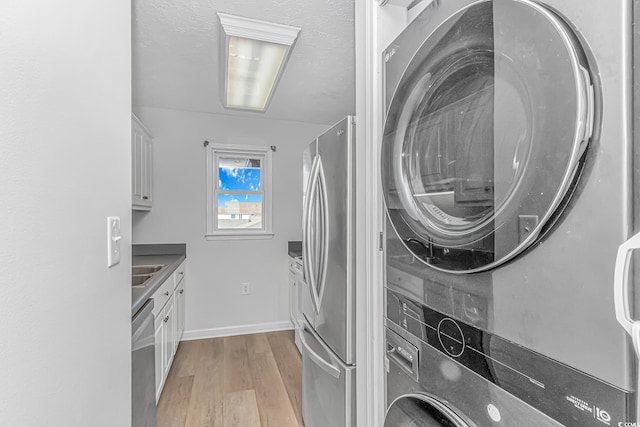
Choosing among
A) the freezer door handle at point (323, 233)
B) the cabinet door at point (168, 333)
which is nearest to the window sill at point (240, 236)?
the cabinet door at point (168, 333)

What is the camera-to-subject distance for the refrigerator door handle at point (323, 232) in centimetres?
154

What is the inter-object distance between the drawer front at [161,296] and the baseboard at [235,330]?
3.51ft

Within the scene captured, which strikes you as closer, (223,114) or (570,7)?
(570,7)

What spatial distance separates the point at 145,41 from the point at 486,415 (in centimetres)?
257

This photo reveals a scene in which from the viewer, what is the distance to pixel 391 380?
98 cm

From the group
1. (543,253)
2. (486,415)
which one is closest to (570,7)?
(543,253)

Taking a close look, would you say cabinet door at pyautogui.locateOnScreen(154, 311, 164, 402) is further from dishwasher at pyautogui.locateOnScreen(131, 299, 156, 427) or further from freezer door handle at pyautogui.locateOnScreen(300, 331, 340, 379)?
freezer door handle at pyautogui.locateOnScreen(300, 331, 340, 379)

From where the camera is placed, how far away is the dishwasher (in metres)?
1.05

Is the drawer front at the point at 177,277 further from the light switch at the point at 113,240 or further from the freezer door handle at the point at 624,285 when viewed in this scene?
the freezer door handle at the point at 624,285

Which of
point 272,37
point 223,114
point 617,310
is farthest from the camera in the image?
point 223,114

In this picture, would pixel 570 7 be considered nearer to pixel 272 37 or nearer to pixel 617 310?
pixel 617 310

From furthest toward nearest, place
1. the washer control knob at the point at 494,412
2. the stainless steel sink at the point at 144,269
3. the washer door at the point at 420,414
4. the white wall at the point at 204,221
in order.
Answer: the white wall at the point at 204,221, the stainless steel sink at the point at 144,269, the washer door at the point at 420,414, the washer control knob at the point at 494,412

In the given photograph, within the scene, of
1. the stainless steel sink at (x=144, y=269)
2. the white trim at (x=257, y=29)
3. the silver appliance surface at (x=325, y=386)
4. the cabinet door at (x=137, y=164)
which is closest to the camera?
the silver appliance surface at (x=325, y=386)

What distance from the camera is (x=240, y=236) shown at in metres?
3.48
